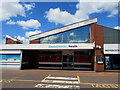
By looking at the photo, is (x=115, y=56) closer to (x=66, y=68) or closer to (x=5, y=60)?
(x=66, y=68)

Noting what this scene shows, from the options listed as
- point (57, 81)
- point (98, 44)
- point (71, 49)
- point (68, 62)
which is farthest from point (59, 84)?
point (68, 62)

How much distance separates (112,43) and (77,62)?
19.3 feet

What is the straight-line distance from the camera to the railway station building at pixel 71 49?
17641 millimetres

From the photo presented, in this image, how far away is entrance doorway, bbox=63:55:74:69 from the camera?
20438 mm

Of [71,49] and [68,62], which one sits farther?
[68,62]

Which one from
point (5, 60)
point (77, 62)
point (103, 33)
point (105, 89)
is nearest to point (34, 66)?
point (5, 60)

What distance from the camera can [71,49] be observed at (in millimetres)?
18109

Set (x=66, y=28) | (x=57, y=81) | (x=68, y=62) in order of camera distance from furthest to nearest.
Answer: (x=68, y=62) → (x=66, y=28) → (x=57, y=81)

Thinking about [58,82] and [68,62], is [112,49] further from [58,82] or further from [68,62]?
[58,82]

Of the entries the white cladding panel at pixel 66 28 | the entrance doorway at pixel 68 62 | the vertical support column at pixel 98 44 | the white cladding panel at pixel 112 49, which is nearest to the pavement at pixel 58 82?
the vertical support column at pixel 98 44

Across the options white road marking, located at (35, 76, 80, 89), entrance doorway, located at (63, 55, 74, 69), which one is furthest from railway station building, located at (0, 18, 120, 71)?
white road marking, located at (35, 76, 80, 89)

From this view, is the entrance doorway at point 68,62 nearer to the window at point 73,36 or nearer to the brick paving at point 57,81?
the window at point 73,36

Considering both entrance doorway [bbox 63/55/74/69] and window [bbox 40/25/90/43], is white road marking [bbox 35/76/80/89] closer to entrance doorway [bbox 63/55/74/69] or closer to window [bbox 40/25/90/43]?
window [bbox 40/25/90/43]

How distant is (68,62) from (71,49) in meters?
3.23
